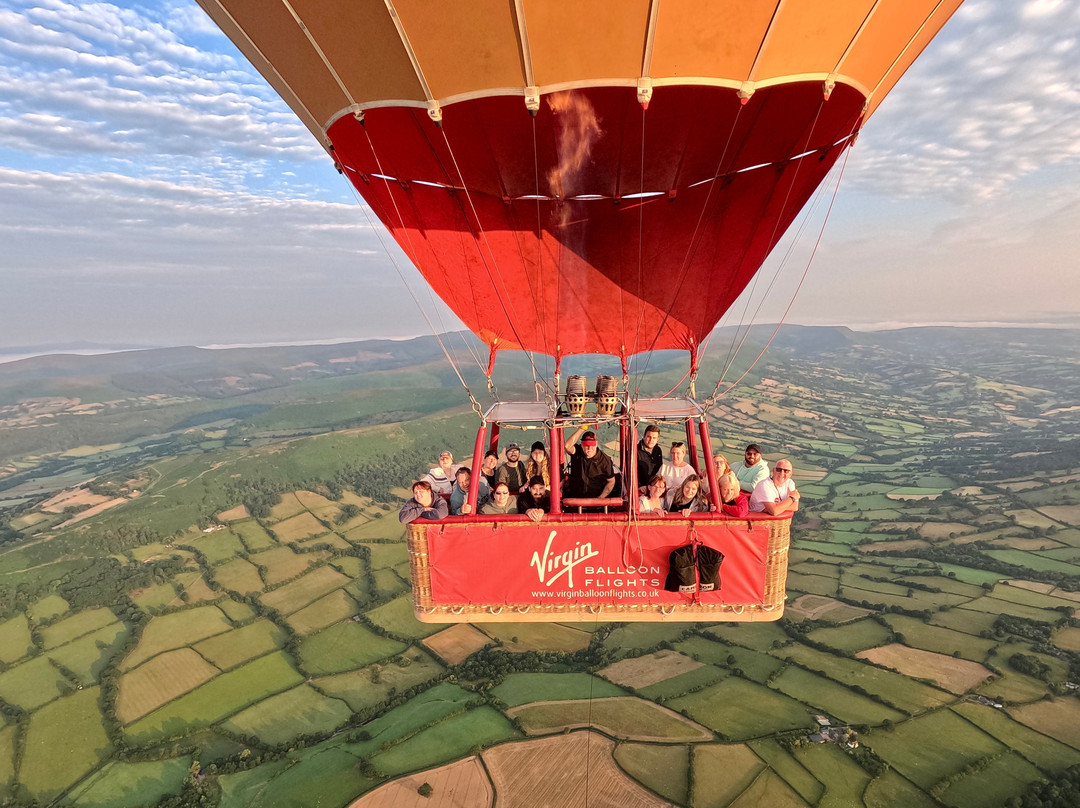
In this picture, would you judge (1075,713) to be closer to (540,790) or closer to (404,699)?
(540,790)

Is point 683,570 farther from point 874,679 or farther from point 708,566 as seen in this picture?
point 874,679

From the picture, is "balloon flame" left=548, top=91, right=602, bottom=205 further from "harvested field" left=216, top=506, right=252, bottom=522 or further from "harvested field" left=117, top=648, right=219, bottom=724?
"harvested field" left=216, top=506, right=252, bottom=522

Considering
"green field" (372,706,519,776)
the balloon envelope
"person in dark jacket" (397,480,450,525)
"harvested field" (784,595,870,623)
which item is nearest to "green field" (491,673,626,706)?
"green field" (372,706,519,776)

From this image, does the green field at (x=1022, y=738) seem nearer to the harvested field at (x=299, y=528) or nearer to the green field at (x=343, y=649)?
the green field at (x=343, y=649)

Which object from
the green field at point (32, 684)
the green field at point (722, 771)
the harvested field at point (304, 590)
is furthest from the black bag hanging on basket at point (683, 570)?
the green field at point (32, 684)

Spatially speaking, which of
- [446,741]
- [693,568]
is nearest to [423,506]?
[693,568]

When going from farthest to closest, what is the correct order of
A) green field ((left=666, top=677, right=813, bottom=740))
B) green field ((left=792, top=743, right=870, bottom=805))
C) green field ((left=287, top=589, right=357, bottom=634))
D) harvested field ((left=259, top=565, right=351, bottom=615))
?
harvested field ((left=259, top=565, right=351, bottom=615))
green field ((left=287, top=589, right=357, bottom=634))
green field ((left=666, top=677, right=813, bottom=740))
green field ((left=792, top=743, right=870, bottom=805))

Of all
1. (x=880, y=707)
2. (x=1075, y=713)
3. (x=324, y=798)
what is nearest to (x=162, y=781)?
(x=324, y=798)
